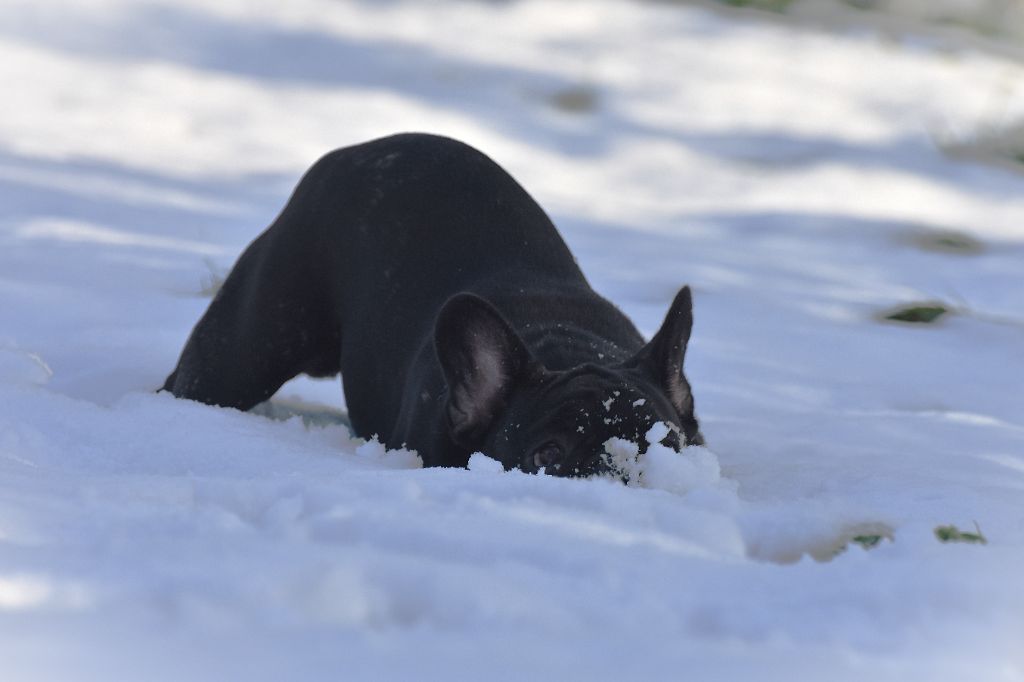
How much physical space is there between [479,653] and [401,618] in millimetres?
125

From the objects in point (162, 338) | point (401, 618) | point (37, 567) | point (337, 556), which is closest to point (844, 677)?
point (401, 618)

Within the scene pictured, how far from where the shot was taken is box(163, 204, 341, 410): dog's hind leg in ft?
13.3

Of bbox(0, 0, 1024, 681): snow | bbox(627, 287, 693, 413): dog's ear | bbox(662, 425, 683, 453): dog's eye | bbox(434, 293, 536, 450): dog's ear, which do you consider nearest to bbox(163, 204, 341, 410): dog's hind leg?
bbox(0, 0, 1024, 681): snow

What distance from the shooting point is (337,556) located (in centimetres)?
174

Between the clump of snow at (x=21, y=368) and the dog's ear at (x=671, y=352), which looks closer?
the dog's ear at (x=671, y=352)

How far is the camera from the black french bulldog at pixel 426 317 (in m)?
3.19

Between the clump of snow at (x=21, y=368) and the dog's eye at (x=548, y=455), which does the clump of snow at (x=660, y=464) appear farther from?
the clump of snow at (x=21, y=368)

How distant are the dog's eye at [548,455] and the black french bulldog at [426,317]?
0.06m

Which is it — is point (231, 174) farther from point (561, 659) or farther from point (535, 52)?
point (561, 659)

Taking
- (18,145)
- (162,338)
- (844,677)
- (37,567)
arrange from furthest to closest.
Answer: (18,145)
(162,338)
(37,567)
(844,677)

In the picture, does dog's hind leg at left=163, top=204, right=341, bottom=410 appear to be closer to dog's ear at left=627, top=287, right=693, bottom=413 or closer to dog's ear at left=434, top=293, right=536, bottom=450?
dog's ear at left=434, top=293, right=536, bottom=450

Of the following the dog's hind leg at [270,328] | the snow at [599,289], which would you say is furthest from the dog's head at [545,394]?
the dog's hind leg at [270,328]

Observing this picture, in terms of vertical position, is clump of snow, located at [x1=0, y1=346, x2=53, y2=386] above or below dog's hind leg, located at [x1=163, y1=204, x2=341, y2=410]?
below

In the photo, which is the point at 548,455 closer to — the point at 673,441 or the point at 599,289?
the point at 673,441
